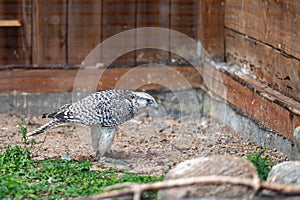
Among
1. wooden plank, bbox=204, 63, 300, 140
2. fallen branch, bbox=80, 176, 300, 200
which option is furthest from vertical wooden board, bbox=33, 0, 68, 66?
fallen branch, bbox=80, 176, 300, 200

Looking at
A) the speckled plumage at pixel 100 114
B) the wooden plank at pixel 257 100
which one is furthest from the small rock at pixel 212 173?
the speckled plumage at pixel 100 114

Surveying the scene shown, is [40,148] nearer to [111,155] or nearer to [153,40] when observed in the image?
[111,155]

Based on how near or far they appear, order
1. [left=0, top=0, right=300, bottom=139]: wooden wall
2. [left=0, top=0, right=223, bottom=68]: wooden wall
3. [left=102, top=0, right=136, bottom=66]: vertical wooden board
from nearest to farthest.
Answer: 1. [left=0, top=0, right=300, bottom=139]: wooden wall
2. [left=0, top=0, right=223, bottom=68]: wooden wall
3. [left=102, top=0, right=136, bottom=66]: vertical wooden board

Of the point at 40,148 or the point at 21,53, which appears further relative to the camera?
the point at 21,53

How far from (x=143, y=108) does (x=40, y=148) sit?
91 cm

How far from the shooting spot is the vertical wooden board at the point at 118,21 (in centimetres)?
796

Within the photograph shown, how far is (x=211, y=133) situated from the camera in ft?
24.8

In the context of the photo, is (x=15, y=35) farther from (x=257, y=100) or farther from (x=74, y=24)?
(x=257, y=100)

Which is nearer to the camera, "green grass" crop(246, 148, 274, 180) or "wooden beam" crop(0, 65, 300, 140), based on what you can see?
"green grass" crop(246, 148, 274, 180)

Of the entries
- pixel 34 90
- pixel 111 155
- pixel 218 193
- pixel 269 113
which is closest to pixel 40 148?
pixel 111 155

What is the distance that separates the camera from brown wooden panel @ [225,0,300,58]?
6.37 metres

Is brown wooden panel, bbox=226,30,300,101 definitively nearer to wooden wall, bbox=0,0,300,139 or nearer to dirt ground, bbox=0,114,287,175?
wooden wall, bbox=0,0,300,139

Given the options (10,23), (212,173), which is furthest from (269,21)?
(212,173)

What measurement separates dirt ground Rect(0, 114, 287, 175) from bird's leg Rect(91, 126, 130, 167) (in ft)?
0.24
